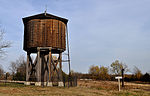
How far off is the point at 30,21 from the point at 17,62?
1632 inches

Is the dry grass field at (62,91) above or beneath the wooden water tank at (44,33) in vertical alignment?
beneath

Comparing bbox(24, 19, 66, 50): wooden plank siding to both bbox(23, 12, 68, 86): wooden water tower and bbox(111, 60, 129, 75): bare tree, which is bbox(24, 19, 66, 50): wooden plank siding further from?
bbox(111, 60, 129, 75): bare tree

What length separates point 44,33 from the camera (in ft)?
69.1

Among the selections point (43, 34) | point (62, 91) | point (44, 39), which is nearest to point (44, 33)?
point (43, 34)

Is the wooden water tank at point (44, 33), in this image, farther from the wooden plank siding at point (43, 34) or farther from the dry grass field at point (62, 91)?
the dry grass field at point (62, 91)

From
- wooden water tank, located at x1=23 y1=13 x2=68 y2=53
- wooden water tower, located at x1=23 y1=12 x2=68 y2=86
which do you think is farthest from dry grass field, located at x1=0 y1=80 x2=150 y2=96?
wooden water tank, located at x1=23 y1=13 x2=68 y2=53

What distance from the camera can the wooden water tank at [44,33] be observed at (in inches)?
822

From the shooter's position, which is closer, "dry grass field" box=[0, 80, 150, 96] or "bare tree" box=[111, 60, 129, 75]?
"dry grass field" box=[0, 80, 150, 96]

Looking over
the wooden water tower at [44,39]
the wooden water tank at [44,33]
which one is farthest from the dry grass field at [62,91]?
the wooden water tank at [44,33]

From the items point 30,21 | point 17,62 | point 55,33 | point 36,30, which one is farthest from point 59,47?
point 17,62

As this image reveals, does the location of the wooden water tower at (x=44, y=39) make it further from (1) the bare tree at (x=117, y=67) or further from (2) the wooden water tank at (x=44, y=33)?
(1) the bare tree at (x=117, y=67)

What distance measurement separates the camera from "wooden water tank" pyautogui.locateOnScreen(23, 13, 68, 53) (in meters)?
20.9

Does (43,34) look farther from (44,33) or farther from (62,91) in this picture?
(62,91)

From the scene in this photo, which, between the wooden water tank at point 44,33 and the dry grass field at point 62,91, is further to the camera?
the wooden water tank at point 44,33
